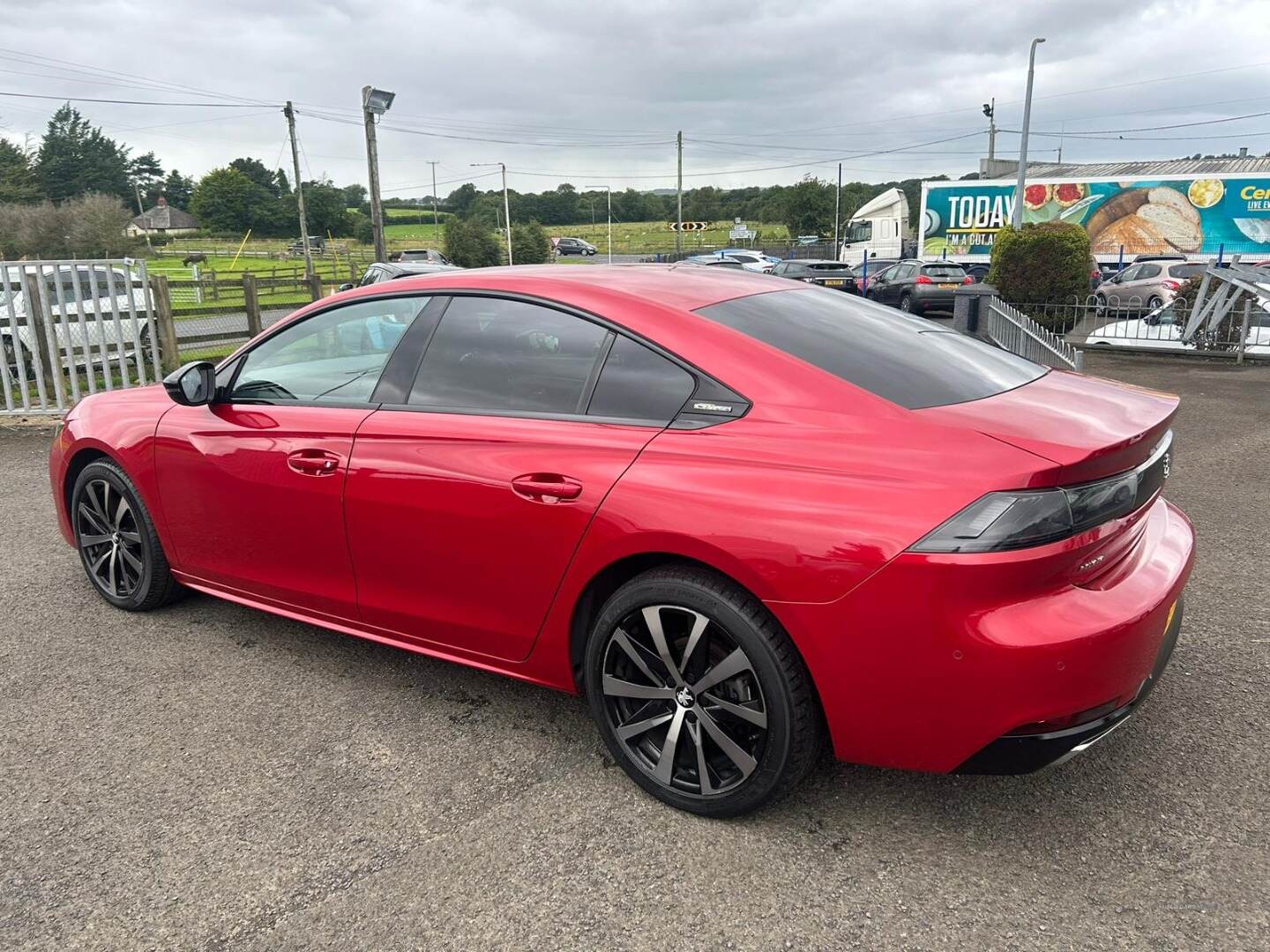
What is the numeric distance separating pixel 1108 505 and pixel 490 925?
72.1 inches

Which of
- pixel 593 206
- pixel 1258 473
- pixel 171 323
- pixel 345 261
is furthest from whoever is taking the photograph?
pixel 593 206

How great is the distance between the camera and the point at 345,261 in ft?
178

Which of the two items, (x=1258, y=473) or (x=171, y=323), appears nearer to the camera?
(x=1258, y=473)

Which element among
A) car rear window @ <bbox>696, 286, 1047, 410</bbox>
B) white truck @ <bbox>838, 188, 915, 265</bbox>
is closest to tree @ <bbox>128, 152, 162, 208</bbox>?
white truck @ <bbox>838, 188, 915, 265</bbox>

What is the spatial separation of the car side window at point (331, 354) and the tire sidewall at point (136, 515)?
0.82 metres

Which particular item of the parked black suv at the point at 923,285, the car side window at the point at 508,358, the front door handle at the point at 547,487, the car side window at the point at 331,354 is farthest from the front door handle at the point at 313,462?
the parked black suv at the point at 923,285

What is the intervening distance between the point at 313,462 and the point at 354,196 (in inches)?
4409

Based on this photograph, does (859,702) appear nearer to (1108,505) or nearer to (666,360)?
(1108,505)

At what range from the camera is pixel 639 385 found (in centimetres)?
273

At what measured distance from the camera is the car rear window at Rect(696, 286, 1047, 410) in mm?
2627

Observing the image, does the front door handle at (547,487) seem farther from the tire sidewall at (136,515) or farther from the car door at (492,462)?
the tire sidewall at (136,515)

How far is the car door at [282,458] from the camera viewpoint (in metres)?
3.28

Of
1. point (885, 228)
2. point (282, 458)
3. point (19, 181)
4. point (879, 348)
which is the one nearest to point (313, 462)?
point (282, 458)

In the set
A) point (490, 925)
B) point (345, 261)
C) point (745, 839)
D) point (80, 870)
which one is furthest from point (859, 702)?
point (345, 261)
